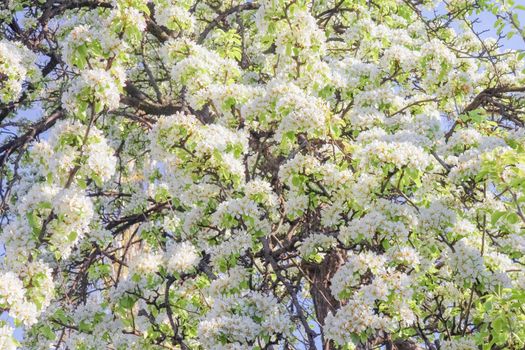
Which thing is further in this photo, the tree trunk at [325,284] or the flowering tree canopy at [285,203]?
the tree trunk at [325,284]

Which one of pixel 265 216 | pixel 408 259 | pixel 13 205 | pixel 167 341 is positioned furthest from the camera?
pixel 13 205

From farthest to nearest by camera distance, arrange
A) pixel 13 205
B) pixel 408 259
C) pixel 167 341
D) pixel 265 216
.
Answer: pixel 13 205
pixel 167 341
pixel 265 216
pixel 408 259

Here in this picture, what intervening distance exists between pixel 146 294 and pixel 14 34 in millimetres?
3547

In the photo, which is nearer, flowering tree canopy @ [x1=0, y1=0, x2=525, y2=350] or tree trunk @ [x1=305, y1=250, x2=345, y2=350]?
flowering tree canopy @ [x1=0, y1=0, x2=525, y2=350]

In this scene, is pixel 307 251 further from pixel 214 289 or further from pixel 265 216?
pixel 214 289

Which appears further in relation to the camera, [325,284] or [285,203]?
[325,284]

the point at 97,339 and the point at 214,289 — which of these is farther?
the point at 97,339

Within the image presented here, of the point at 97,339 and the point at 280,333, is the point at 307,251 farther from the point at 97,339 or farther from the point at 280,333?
the point at 97,339

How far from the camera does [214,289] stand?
166 inches

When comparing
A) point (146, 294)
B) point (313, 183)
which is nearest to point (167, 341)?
point (146, 294)

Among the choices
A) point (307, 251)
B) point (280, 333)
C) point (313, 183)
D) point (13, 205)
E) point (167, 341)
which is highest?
point (13, 205)

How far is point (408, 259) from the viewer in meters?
3.71

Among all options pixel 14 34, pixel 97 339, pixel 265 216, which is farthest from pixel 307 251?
pixel 14 34

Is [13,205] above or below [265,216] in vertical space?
above
